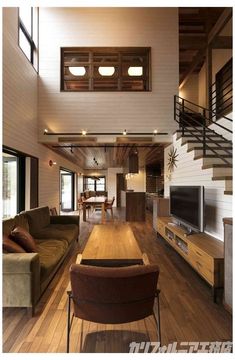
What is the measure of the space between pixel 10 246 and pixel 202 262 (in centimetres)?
245

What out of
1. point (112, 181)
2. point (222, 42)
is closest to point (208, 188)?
point (222, 42)

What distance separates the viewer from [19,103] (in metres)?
5.36

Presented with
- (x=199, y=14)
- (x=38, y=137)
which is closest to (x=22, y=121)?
(x=38, y=137)

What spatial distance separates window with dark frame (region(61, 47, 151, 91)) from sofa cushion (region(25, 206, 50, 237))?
371cm

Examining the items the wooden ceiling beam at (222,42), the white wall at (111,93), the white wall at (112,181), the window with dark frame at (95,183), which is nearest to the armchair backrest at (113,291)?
the white wall at (111,93)

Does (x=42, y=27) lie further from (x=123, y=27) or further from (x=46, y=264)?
(x=46, y=264)

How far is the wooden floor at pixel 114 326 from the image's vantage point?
86.0 inches

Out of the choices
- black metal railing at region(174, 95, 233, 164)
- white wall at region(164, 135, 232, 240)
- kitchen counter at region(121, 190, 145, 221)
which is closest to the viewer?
white wall at region(164, 135, 232, 240)

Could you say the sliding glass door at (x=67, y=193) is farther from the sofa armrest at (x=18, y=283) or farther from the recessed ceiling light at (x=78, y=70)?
the sofa armrest at (x=18, y=283)

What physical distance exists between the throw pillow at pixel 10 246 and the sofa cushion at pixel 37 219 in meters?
1.51

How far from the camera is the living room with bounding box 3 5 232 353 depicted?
259 cm

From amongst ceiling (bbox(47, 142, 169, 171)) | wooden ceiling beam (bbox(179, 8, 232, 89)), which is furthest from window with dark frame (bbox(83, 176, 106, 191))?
wooden ceiling beam (bbox(179, 8, 232, 89))

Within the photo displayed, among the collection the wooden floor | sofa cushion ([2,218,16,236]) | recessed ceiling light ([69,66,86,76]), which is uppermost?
recessed ceiling light ([69,66,86,76])

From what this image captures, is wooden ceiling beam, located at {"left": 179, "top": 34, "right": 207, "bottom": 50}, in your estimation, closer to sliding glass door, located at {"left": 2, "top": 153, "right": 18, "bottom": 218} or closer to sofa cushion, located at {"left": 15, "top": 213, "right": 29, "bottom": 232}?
sliding glass door, located at {"left": 2, "top": 153, "right": 18, "bottom": 218}
